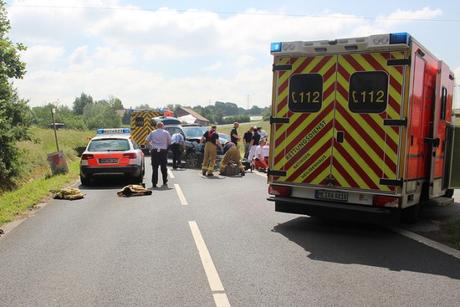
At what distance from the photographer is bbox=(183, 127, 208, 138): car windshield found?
22.8m

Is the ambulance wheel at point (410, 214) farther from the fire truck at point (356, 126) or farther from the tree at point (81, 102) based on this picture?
the tree at point (81, 102)

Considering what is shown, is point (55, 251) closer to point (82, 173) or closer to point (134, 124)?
point (82, 173)

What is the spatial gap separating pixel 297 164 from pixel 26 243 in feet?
14.3

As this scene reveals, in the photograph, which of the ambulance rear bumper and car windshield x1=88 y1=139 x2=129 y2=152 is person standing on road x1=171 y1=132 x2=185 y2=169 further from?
the ambulance rear bumper

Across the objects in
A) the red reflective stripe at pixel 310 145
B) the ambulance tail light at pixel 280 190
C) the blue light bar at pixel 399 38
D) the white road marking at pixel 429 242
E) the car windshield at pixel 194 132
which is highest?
the blue light bar at pixel 399 38

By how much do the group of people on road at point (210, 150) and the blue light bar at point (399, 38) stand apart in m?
8.24

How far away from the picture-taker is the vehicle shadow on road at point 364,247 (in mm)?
6043

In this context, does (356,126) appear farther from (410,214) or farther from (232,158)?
(232,158)

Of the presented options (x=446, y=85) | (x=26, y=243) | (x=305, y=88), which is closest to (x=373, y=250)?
(x=305, y=88)

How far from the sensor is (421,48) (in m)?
7.57

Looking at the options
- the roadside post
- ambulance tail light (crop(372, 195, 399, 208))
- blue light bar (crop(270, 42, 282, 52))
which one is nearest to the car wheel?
the roadside post

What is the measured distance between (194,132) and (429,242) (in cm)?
1661

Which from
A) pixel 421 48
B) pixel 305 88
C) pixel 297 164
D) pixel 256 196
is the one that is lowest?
pixel 256 196

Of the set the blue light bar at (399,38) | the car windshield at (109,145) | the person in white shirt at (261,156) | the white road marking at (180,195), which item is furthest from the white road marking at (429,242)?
the person in white shirt at (261,156)
